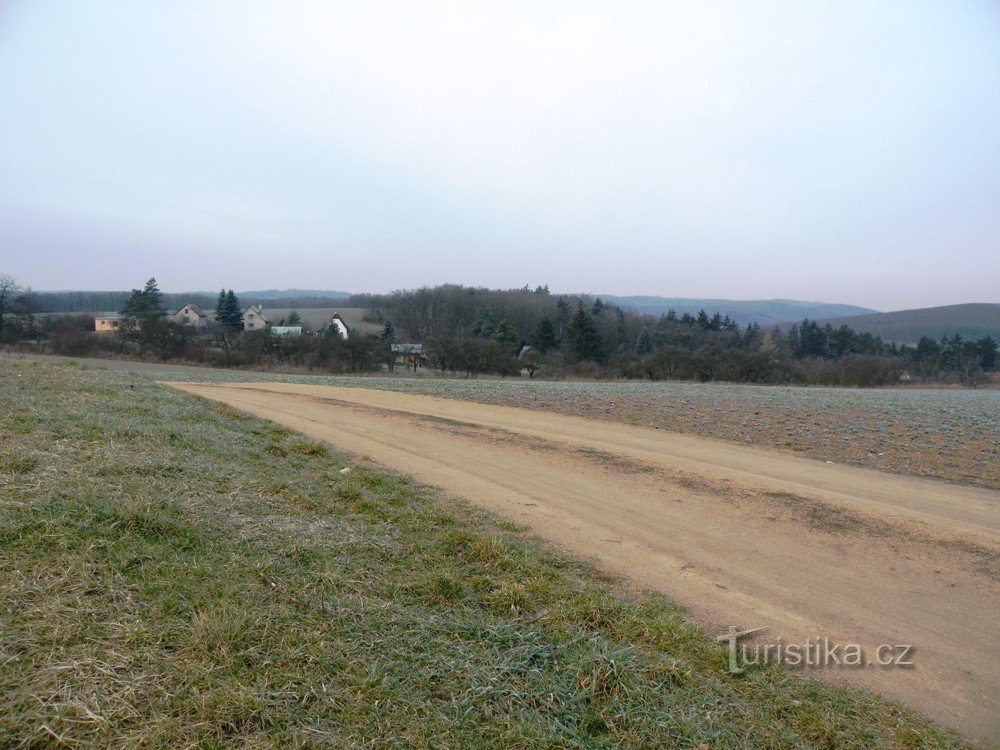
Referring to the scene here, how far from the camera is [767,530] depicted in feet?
20.3

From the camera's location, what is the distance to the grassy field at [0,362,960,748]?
2.48 meters

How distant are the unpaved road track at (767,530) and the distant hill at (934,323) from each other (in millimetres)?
124398

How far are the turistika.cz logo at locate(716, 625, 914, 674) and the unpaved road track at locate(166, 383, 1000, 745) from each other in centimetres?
7

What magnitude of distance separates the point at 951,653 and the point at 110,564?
18.4 feet

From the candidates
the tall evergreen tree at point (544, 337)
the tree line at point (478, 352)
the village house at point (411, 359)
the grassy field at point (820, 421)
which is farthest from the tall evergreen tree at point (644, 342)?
the grassy field at point (820, 421)

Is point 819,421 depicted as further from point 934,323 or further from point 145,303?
point 934,323

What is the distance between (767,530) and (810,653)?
261 cm

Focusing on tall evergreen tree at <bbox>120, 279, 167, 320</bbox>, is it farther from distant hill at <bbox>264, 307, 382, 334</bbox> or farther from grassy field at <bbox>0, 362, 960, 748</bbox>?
grassy field at <bbox>0, 362, 960, 748</bbox>

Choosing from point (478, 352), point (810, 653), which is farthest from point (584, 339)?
point (810, 653)

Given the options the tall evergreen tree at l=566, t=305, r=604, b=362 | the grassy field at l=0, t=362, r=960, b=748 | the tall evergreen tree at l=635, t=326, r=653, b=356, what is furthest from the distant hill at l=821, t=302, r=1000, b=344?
the grassy field at l=0, t=362, r=960, b=748

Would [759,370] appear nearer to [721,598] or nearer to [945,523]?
[945,523]

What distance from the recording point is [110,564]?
341 cm

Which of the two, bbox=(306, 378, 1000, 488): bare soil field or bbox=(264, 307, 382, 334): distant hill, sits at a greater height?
bbox=(264, 307, 382, 334): distant hill

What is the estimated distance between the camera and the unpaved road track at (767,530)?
3994 mm
